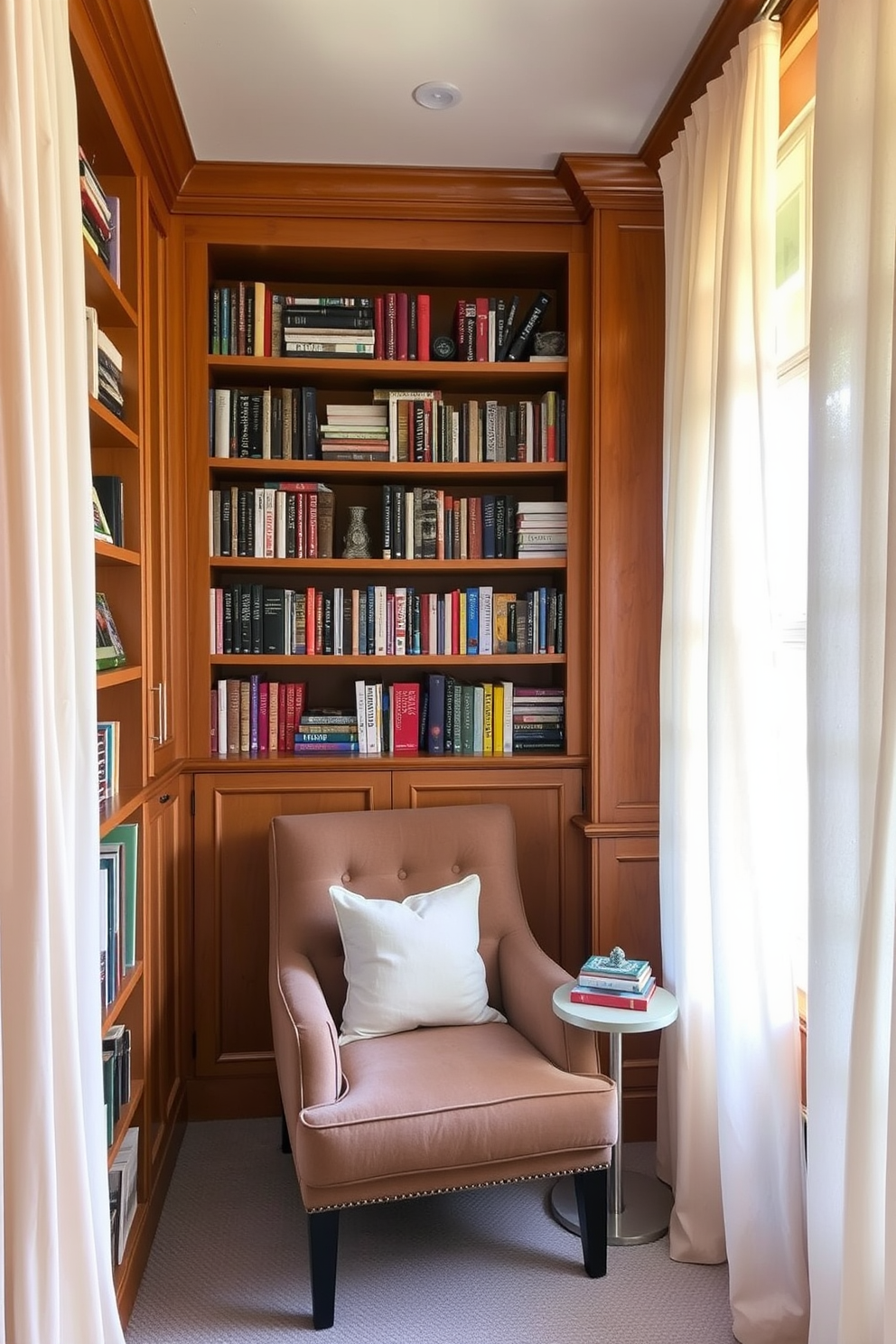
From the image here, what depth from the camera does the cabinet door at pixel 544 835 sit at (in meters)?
2.82

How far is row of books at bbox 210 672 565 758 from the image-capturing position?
283 centimetres

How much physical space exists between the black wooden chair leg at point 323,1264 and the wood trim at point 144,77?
224cm

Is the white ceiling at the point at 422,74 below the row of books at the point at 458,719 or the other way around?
the other way around

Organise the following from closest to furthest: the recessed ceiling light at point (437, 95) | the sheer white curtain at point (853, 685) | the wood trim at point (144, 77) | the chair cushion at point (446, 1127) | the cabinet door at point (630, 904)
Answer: the sheer white curtain at point (853, 685) → the wood trim at point (144, 77) → the chair cushion at point (446, 1127) → the recessed ceiling light at point (437, 95) → the cabinet door at point (630, 904)

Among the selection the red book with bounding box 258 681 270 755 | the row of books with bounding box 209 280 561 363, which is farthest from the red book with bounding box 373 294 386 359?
the red book with bounding box 258 681 270 755

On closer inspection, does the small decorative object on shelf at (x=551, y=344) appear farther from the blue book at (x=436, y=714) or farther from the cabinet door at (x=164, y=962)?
the cabinet door at (x=164, y=962)

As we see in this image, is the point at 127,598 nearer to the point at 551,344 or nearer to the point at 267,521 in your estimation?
the point at 267,521

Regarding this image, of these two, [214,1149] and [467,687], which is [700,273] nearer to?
[467,687]

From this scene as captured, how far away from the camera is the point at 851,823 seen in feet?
5.09

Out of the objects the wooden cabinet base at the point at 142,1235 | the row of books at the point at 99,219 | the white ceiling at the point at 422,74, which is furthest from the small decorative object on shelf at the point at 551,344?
the wooden cabinet base at the point at 142,1235

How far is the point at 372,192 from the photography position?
2682 mm

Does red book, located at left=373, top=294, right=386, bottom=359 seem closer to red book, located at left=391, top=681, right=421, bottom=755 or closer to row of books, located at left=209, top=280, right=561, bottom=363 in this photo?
row of books, located at left=209, top=280, right=561, bottom=363

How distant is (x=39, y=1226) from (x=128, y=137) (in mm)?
2073

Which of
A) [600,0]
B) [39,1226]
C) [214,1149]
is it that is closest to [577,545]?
[600,0]
